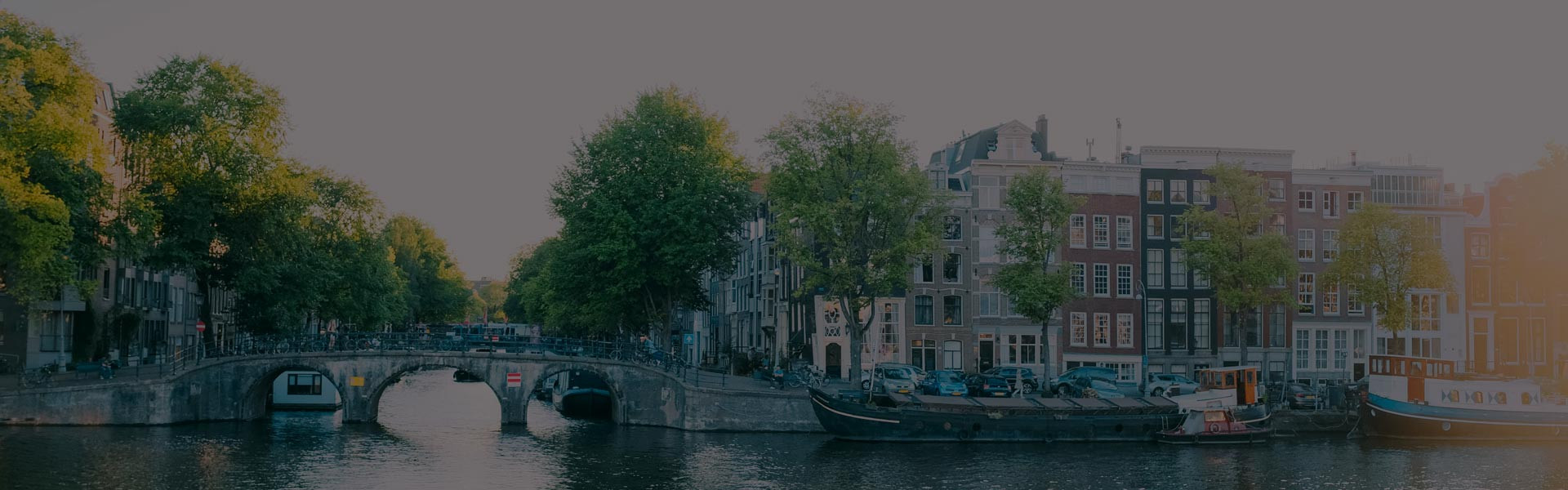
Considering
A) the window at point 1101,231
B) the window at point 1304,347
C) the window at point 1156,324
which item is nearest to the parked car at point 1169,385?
the window at point 1156,324

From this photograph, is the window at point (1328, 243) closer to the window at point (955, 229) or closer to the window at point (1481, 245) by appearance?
the window at point (1481, 245)

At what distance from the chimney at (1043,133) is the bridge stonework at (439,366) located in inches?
1045

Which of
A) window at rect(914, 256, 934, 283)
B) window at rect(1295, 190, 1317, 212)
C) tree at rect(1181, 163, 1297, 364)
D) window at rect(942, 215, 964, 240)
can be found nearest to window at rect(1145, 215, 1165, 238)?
tree at rect(1181, 163, 1297, 364)

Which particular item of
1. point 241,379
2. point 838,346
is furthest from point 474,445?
point 838,346

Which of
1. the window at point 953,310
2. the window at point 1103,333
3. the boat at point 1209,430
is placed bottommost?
the boat at point 1209,430

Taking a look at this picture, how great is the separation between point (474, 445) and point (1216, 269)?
123 feet

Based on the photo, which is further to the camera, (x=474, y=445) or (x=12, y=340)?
(x=12, y=340)

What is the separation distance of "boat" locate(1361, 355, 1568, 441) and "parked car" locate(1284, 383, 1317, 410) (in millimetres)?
2874

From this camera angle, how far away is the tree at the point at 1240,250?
7269cm

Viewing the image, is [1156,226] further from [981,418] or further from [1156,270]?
[981,418]

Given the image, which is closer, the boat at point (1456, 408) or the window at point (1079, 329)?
the boat at point (1456, 408)

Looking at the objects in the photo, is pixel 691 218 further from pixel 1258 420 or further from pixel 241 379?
pixel 1258 420

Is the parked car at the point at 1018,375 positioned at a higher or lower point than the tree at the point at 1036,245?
lower

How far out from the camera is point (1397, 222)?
241ft
